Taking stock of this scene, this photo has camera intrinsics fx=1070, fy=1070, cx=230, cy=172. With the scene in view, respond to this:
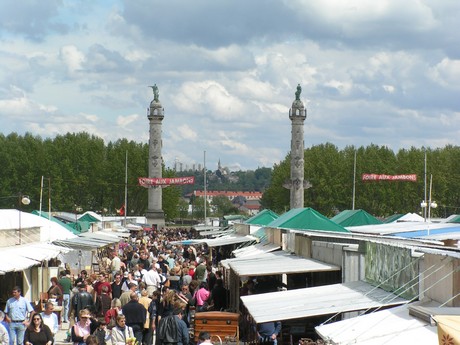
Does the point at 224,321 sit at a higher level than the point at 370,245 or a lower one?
lower

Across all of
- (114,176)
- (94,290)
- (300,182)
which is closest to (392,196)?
(300,182)

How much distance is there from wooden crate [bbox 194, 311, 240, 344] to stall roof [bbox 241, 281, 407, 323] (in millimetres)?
2831

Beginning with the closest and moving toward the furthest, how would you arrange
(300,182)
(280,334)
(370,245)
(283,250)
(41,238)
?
(370,245)
(280,334)
(283,250)
(41,238)
(300,182)

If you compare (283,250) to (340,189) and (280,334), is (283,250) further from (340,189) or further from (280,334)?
(340,189)

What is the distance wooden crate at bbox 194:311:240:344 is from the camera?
20.1 meters

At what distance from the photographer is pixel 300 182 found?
305 ft

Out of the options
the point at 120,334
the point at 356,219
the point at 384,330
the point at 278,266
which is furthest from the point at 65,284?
the point at 356,219

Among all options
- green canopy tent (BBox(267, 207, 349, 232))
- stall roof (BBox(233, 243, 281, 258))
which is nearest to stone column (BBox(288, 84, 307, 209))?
green canopy tent (BBox(267, 207, 349, 232))

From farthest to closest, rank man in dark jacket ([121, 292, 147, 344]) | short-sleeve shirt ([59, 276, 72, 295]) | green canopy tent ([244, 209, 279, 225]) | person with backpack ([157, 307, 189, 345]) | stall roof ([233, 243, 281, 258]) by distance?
green canopy tent ([244, 209, 279, 225])
stall roof ([233, 243, 281, 258])
short-sleeve shirt ([59, 276, 72, 295])
man in dark jacket ([121, 292, 147, 344])
person with backpack ([157, 307, 189, 345])

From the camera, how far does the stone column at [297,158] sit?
303 ft

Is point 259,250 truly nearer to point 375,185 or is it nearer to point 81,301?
point 81,301

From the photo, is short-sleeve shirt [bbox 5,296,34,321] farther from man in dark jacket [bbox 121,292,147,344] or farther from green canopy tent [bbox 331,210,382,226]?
green canopy tent [bbox 331,210,382,226]

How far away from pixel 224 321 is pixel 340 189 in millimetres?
93640

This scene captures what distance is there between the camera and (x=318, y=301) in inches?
598
